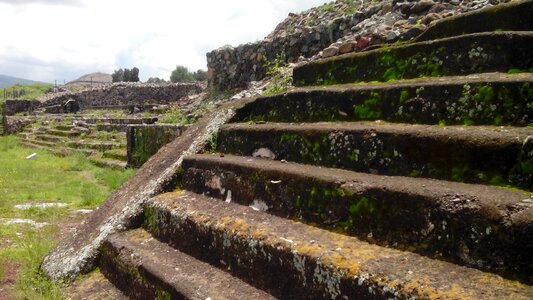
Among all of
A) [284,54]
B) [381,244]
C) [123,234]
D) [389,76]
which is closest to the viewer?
[381,244]

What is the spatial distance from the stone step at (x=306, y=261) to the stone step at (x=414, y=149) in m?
0.50

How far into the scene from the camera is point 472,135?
2119 millimetres

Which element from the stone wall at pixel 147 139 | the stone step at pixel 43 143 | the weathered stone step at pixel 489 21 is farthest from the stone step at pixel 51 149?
the weathered stone step at pixel 489 21

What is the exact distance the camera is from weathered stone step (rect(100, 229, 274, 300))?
2.43 meters

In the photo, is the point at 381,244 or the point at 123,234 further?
the point at 123,234

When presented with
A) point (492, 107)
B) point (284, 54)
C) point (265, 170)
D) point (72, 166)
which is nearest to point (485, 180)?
point (492, 107)

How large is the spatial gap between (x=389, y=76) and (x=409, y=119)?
2.38ft

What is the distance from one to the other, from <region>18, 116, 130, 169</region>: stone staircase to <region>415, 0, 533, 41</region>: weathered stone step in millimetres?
7648

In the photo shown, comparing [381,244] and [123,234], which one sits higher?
[381,244]

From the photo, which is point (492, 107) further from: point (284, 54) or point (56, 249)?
point (284, 54)

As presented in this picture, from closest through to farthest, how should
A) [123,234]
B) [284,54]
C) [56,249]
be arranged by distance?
[123,234]
[56,249]
[284,54]

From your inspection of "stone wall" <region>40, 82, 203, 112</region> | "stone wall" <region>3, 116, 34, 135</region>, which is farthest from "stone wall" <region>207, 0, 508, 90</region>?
"stone wall" <region>40, 82, 203, 112</region>

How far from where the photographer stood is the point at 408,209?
6.66 ft

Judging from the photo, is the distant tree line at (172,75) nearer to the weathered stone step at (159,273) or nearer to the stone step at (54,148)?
the stone step at (54,148)
